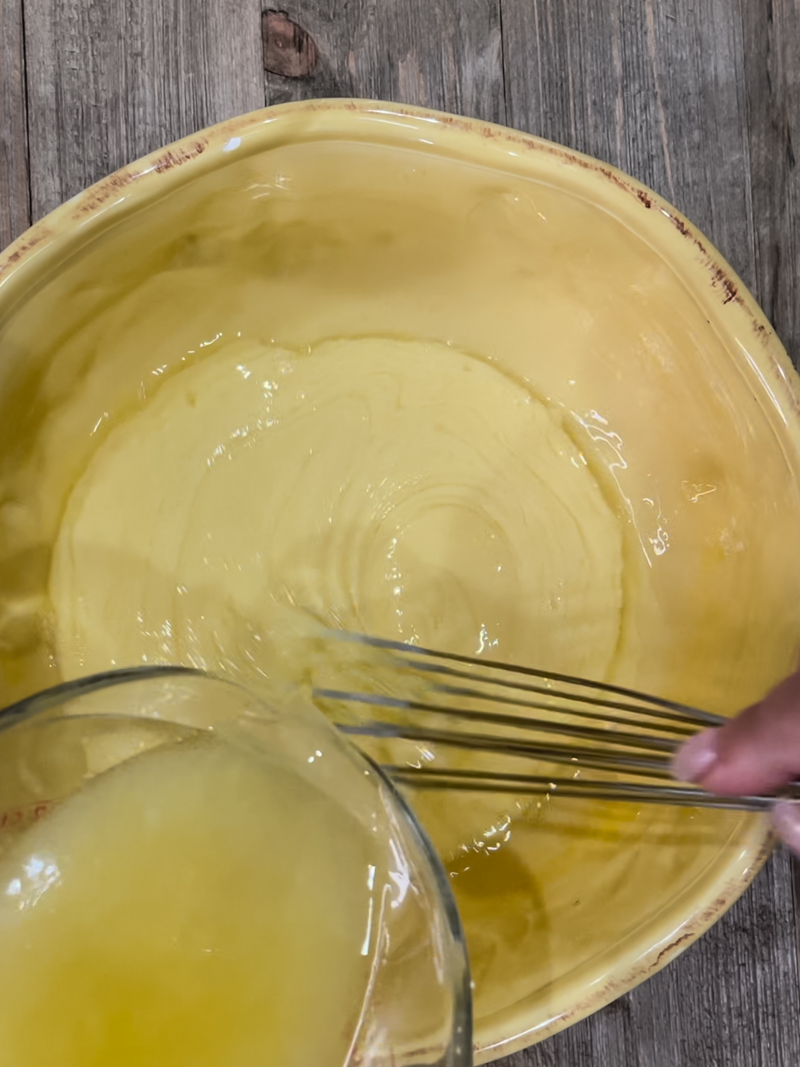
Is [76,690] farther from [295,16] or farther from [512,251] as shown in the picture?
[295,16]

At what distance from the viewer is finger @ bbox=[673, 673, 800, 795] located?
39 cm

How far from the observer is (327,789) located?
362 millimetres

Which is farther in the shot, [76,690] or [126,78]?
[126,78]

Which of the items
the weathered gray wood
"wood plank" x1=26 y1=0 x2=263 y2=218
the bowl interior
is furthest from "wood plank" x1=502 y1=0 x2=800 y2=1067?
"wood plank" x1=26 y1=0 x2=263 y2=218

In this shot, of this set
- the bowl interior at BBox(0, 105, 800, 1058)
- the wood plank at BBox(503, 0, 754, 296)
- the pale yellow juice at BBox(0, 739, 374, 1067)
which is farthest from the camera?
the wood plank at BBox(503, 0, 754, 296)

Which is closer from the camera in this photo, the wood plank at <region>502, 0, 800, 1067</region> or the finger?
the finger

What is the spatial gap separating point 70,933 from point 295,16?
1.74 ft

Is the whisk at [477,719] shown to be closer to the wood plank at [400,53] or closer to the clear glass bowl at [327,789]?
the clear glass bowl at [327,789]

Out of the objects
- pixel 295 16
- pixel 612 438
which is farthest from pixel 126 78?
pixel 612 438

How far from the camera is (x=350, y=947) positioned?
0.35 meters

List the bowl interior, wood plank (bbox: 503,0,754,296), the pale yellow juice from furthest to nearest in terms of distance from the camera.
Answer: wood plank (bbox: 503,0,754,296) → the bowl interior → the pale yellow juice

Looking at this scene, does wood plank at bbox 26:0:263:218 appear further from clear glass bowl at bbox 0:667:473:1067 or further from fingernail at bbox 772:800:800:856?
fingernail at bbox 772:800:800:856

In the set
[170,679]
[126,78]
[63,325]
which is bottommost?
[170,679]

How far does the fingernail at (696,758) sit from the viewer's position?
420 millimetres
